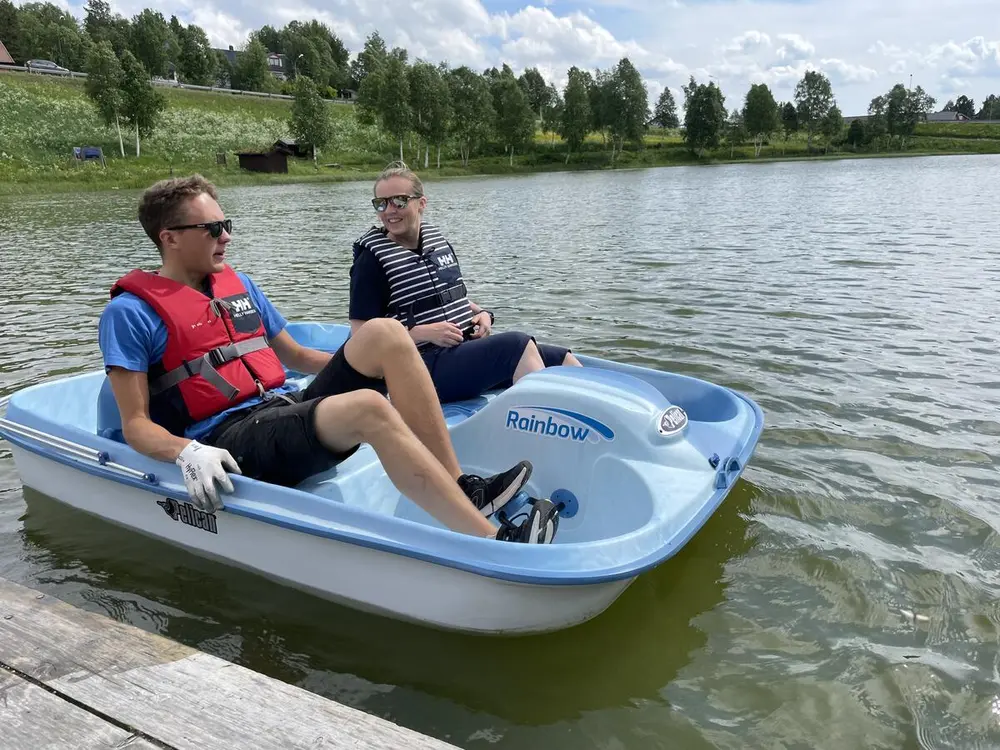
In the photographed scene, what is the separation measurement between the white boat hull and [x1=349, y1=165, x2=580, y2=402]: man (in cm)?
154

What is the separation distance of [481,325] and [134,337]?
2.26 meters

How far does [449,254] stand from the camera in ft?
15.8

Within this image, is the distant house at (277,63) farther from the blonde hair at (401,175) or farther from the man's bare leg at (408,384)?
the man's bare leg at (408,384)

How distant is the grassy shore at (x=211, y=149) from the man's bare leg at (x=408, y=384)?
34.6m

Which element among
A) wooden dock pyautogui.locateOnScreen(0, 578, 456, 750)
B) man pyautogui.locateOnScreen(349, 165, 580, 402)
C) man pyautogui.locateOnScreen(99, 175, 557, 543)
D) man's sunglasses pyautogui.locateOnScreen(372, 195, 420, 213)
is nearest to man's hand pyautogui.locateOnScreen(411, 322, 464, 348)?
man pyautogui.locateOnScreen(349, 165, 580, 402)

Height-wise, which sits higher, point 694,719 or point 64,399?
point 64,399

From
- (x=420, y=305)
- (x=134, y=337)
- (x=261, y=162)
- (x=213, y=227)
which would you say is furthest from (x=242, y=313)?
(x=261, y=162)

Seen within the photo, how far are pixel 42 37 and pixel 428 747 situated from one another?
100631 millimetres

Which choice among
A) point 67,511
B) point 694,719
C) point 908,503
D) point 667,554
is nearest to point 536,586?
point 667,554

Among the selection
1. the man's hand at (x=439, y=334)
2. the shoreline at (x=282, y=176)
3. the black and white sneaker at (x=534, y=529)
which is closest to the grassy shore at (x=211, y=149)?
the shoreline at (x=282, y=176)

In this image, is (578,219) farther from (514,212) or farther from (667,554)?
(667,554)

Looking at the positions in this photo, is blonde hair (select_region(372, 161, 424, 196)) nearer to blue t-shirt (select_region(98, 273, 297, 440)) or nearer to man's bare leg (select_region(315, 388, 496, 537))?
blue t-shirt (select_region(98, 273, 297, 440))

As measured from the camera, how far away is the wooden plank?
6.67 feet

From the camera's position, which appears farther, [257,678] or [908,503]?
[908,503]
